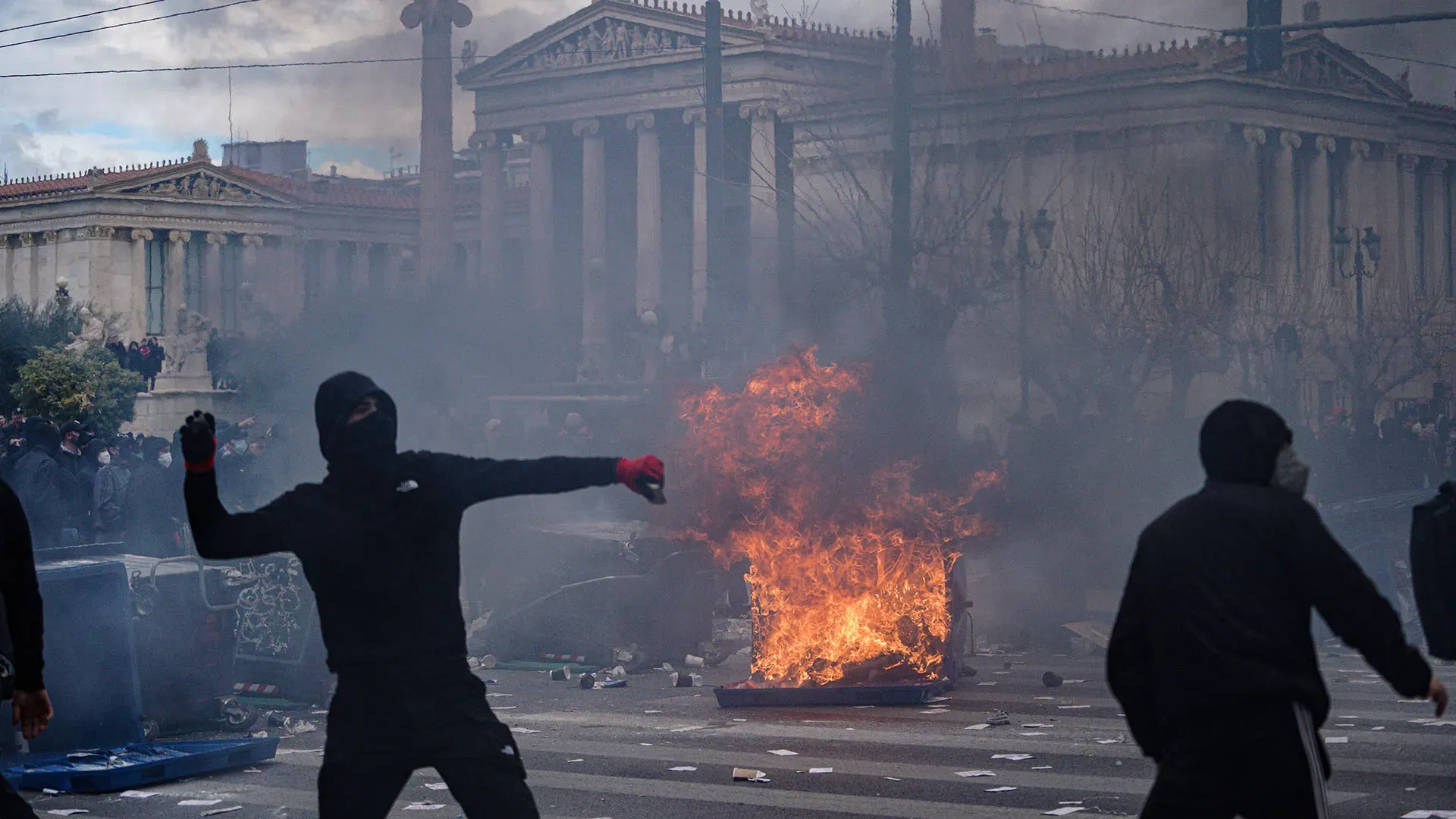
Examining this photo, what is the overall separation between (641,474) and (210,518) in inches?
44.3

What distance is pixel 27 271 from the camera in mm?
61500

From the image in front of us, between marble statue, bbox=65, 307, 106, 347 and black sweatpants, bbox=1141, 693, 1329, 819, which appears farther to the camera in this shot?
marble statue, bbox=65, 307, 106, 347

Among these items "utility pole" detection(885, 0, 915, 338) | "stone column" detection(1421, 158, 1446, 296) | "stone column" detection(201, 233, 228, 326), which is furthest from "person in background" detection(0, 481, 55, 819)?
"stone column" detection(201, 233, 228, 326)

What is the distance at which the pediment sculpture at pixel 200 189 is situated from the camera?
6156 centimetres

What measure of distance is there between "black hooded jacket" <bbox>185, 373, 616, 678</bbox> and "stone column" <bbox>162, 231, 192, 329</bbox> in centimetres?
5979

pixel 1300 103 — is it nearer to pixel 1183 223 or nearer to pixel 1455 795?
pixel 1183 223

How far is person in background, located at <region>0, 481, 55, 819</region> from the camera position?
5238mm

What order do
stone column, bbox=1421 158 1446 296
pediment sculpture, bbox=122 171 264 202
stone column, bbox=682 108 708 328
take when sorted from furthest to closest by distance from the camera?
pediment sculpture, bbox=122 171 264 202, stone column, bbox=682 108 708 328, stone column, bbox=1421 158 1446 296

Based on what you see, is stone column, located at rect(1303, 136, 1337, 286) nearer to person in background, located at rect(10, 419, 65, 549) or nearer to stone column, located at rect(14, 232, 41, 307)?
person in background, located at rect(10, 419, 65, 549)

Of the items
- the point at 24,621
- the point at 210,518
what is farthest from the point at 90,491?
the point at 210,518

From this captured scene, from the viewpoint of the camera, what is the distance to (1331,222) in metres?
46.4

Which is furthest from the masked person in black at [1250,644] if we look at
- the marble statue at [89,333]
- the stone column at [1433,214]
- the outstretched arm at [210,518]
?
the stone column at [1433,214]

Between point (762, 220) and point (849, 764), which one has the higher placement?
point (762, 220)

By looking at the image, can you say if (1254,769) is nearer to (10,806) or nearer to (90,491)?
(10,806)
